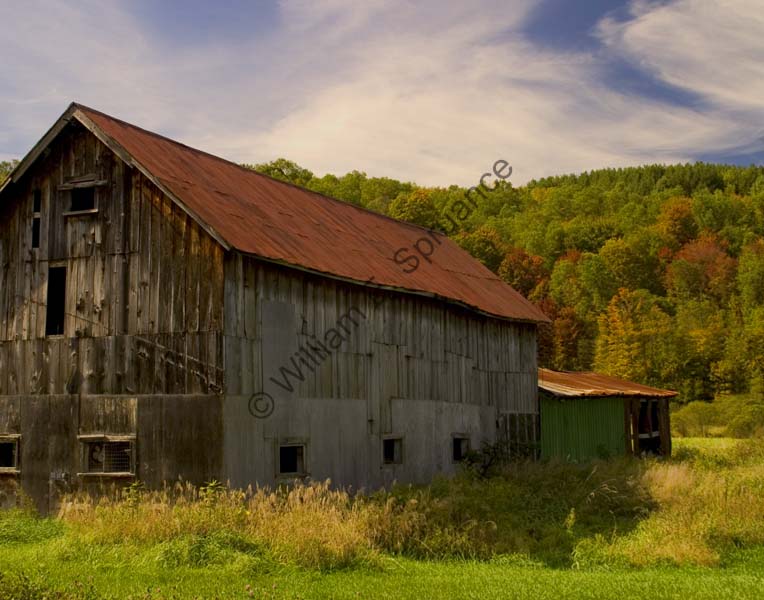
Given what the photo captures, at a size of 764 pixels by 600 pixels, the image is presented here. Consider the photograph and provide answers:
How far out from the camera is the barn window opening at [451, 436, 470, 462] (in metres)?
22.6

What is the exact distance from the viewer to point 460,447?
75.3ft

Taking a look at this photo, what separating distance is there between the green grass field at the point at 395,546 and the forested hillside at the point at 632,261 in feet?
114

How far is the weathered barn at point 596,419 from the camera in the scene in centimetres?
2819

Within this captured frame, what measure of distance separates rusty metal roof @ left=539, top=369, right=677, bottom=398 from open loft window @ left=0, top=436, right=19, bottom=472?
16.0 metres

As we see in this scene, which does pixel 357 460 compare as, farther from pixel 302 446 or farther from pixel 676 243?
pixel 676 243

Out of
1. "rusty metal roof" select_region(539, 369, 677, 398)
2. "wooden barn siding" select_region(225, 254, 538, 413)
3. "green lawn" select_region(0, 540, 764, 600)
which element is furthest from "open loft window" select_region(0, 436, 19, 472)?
"rusty metal roof" select_region(539, 369, 677, 398)

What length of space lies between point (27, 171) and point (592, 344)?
62957 mm

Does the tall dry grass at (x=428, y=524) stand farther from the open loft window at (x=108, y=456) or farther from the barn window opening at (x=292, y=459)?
the barn window opening at (x=292, y=459)

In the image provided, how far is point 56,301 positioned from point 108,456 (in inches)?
141

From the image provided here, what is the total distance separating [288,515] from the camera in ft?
45.3

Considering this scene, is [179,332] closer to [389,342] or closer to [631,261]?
[389,342]

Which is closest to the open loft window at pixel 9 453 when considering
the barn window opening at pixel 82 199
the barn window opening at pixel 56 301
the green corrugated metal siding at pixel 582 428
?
the barn window opening at pixel 56 301

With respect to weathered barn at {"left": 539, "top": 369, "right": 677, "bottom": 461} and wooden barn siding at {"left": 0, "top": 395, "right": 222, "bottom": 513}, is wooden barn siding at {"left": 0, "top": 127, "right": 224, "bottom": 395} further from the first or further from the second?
weathered barn at {"left": 539, "top": 369, "right": 677, "bottom": 461}

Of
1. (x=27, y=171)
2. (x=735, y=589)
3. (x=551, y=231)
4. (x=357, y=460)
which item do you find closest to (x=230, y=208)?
(x=27, y=171)
